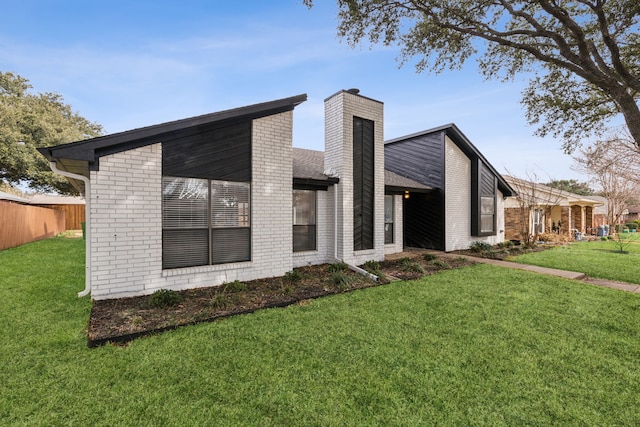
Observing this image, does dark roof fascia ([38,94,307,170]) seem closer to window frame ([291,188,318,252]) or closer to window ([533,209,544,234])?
window frame ([291,188,318,252])

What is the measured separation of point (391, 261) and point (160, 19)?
10581 mm

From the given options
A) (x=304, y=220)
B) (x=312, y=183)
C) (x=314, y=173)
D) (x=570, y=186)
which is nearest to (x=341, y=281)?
(x=304, y=220)

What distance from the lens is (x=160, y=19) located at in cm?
873

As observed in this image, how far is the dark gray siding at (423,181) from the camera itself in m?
13.0

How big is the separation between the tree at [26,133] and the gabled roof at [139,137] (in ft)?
65.0

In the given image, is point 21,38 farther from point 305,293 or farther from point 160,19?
point 305,293

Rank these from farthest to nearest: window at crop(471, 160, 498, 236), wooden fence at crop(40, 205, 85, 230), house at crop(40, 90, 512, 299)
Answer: wooden fence at crop(40, 205, 85, 230), window at crop(471, 160, 498, 236), house at crop(40, 90, 512, 299)

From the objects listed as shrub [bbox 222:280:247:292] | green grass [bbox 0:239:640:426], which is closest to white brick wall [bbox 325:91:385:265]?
green grass [bbox 0:239:640:426]

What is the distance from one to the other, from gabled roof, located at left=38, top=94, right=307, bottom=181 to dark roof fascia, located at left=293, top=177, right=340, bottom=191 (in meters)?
2.02

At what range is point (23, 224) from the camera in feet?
47.1

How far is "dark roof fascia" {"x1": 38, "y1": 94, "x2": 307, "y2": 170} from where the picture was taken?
5.07 m

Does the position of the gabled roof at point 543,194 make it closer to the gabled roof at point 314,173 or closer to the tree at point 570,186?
the gabled roof at point 314,173

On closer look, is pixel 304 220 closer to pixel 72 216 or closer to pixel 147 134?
pixel 147 134

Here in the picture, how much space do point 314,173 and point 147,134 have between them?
4.67 metres
